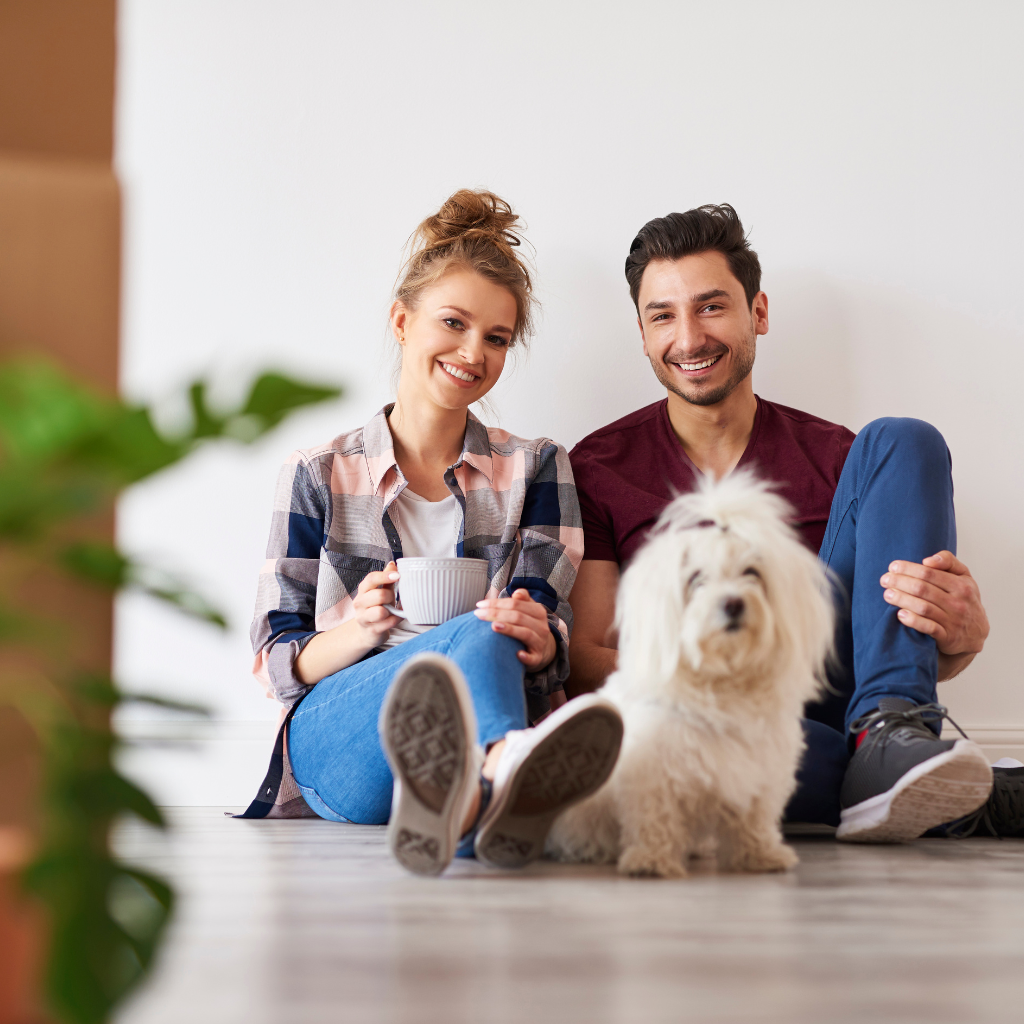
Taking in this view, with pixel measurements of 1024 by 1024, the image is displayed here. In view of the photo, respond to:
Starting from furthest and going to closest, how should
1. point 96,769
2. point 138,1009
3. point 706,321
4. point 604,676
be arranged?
point 706,321 → point 604,676 → point 138,1009 → point 96,769

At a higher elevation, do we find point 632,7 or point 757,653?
point 632,7

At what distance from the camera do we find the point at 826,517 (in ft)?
6.52

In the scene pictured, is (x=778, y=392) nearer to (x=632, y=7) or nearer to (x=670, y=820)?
(x=632, y=7)

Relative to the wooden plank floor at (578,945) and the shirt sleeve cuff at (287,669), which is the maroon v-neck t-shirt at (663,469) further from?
the wooden plank floor at (578,945)

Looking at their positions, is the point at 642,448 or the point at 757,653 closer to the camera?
the point at 757,653

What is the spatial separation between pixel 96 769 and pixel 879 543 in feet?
4.87

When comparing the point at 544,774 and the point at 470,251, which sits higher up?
the point at 470,251

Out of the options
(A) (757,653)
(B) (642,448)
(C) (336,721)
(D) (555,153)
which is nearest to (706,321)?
(B) (642,448)

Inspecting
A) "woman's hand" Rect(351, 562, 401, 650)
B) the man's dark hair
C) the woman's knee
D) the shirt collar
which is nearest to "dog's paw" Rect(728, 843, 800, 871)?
the woman's knee

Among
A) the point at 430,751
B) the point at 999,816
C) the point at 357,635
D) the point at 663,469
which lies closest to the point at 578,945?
the point at 430,751

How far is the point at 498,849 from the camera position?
125 cm

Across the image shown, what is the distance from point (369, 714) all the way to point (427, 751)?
0.42m

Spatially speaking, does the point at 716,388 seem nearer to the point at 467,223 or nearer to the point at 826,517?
the point at 826,517

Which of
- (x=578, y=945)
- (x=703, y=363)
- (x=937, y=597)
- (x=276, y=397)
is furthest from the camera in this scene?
(x=703, y=363)
